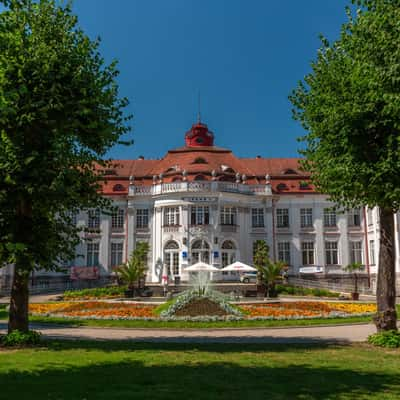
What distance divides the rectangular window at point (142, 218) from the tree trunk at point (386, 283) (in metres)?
34.6

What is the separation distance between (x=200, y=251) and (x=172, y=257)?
2.90 m

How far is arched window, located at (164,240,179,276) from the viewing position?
42.3m

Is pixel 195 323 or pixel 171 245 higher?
pixel 171 245

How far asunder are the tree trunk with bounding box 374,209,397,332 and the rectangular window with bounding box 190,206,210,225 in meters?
29.7

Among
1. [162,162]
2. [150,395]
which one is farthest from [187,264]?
[150,395]

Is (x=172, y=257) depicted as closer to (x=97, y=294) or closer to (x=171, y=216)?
(x=171, y=216)

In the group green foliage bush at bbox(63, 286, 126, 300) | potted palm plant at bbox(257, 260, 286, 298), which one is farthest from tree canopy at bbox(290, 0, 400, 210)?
green foliage bush at bbox(63, 286, 126, 300)

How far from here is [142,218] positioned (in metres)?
46.1

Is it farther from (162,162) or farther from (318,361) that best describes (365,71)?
(162,162)

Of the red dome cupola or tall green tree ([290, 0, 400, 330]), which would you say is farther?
the red dome cupola

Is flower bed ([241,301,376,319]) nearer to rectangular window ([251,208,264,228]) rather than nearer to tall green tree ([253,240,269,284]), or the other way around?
tall green tree ([253,240,269,284])

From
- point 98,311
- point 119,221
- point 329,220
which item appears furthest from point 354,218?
point 98,311

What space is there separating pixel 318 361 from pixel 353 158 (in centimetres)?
573

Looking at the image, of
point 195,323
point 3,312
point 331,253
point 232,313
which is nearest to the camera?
point 195,323
